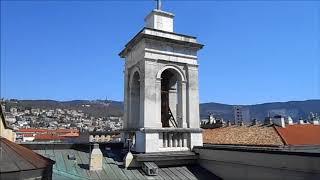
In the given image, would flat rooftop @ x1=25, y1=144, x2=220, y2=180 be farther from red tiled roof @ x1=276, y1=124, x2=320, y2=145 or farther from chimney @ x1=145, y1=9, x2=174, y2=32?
red tiled roof @ x1=276, y1=124, x2=320, y2=145

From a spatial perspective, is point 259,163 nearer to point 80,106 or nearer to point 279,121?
point 279,121

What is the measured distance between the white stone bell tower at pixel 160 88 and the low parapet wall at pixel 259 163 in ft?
4.89

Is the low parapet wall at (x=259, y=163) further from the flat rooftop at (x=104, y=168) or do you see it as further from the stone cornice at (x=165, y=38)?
the stone cornice at (x=165, y=38)

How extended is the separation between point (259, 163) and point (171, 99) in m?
6.21

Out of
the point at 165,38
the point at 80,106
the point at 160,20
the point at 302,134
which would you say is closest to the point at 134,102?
the point at 165,38

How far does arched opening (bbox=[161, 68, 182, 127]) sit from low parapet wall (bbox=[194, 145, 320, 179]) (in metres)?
1.96

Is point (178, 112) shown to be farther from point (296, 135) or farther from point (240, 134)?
point (296, 135)

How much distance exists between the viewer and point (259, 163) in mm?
12852

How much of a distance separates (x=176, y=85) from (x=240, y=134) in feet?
48.8

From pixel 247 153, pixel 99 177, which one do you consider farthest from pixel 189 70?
pixel 99 177

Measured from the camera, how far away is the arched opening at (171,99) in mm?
16781

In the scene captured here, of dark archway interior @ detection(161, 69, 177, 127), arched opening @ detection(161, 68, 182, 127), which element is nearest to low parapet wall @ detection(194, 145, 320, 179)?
arched opening @ detection(161, 68, 182, 127)

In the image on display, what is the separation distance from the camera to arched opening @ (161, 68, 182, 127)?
16.8 m

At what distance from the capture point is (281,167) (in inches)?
476
